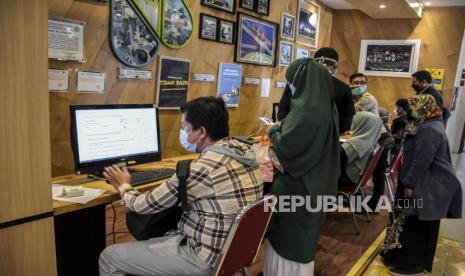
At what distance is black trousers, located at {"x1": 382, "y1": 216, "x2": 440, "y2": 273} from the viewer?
248 cm

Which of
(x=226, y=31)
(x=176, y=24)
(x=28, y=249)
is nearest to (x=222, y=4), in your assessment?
(x=226, y=31)

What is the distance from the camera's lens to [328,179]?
1.91 meters

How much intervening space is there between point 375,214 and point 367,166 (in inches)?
38.5

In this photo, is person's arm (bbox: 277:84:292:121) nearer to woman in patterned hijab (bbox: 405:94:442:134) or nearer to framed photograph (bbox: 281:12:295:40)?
woman in patterned hijab (bbox: 405:94:442:134)

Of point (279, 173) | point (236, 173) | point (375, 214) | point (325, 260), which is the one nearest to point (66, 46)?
point (236, 173)

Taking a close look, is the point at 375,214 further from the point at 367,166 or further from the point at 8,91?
the point at 8,91

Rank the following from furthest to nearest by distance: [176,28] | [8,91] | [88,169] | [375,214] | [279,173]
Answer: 1. [375,214]
2. [176,28]
3. [279,173]
4. [88,169]
5. [8,91]

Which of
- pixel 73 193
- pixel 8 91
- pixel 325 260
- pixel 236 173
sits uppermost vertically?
pixel 8 91

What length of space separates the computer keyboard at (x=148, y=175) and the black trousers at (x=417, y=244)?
170 cm

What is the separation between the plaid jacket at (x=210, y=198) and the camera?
1.41 metres

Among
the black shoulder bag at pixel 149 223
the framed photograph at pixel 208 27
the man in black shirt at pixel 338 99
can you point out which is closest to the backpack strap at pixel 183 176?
the black shoulder bag at pixel 149 223

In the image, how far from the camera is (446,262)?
2820 millimetres

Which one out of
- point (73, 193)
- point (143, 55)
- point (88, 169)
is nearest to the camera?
point (73, 193)

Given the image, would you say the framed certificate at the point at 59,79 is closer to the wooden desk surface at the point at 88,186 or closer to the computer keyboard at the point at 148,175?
the wooden desk surface at the point at 88,186
